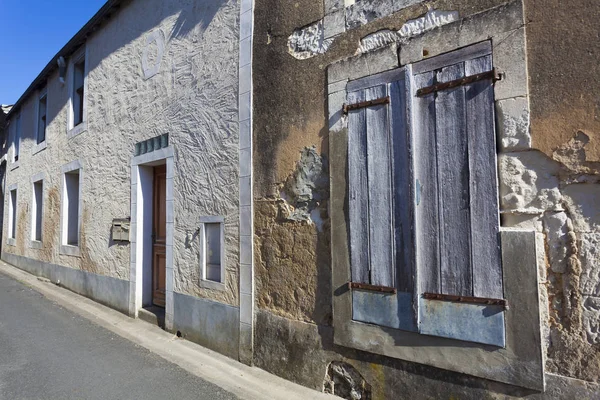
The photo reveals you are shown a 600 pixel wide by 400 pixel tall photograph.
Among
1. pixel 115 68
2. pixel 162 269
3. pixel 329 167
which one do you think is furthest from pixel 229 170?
pixel 115 68

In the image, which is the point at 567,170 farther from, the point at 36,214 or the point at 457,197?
the point at 36,214

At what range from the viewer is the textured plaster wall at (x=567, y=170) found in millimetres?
2307

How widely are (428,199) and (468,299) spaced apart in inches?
28.1

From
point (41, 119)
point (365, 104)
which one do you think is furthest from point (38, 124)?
point (365, 104)

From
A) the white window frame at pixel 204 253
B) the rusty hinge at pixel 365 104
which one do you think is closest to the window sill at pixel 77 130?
the white window frame at pixel 204 253

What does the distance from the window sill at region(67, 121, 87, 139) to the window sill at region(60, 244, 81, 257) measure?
7.42 feet

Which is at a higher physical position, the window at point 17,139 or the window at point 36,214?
the window at point 17,139

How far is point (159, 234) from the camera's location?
20.8 feet

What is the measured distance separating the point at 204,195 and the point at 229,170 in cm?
57

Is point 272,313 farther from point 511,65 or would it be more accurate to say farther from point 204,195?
point 511,65

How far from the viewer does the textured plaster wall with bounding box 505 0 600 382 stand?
2.31m

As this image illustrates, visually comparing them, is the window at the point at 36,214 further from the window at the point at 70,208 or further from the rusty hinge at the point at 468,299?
the rusty hinge at the point at 468,299

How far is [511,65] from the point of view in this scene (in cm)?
257

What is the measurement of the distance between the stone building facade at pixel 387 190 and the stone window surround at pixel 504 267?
12 millimetres
